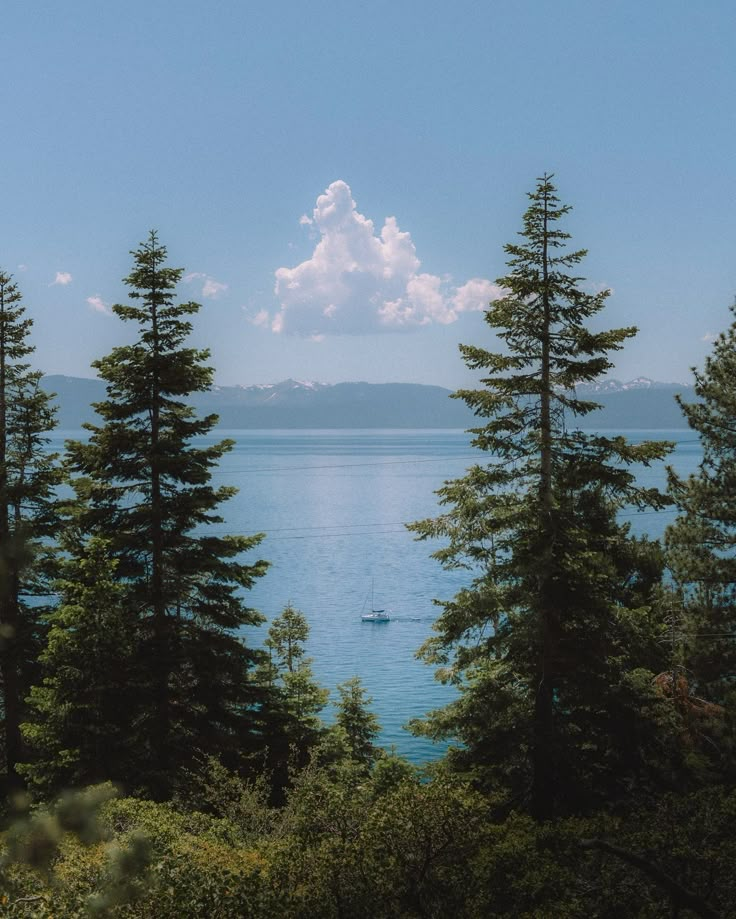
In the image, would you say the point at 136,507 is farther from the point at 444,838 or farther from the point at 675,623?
the point at 675,623

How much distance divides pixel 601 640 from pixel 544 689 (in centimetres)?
161

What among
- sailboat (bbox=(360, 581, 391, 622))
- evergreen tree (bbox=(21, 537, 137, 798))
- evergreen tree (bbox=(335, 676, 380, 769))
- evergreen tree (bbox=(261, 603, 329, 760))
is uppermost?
evergreen tree (bbox=(21, 537, 137, 798))

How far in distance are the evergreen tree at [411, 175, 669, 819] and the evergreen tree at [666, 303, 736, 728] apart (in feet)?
9.87

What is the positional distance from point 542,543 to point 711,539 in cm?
681

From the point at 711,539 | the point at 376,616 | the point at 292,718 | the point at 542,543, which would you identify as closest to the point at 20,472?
the point at 292,718

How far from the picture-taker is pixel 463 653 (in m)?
17.3

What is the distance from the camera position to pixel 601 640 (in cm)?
1700

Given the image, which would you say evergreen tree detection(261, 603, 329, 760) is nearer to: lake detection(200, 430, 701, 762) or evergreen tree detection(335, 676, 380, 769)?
evergreen tree detection(335, 676, 380, 769)

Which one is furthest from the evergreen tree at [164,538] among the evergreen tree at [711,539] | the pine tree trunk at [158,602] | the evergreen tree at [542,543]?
the evergreen tree at [711,539]

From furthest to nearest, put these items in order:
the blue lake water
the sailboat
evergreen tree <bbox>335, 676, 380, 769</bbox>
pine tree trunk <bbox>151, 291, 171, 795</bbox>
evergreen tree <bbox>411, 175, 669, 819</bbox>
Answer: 1. the sailboat
2. the blue lake water
3. evergreen tree <bbox>335, 676, 380, 769</bbox>
4. pine tree trunk <bbox>151, 291, 171, 795</bbox>
5. evergreen tree <bbox>411, 175, 669, 819</bbox>

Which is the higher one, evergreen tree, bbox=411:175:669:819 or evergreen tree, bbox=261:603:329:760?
evergreen tree, bbox=411:175:669:819

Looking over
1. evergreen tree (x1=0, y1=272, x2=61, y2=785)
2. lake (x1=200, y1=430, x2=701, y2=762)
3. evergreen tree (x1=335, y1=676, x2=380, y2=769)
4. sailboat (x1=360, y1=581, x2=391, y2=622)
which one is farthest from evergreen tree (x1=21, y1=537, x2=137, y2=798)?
sailboat (x1=360, y1=581, x2=391, y2=622)

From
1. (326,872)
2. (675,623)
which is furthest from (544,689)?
(326,872)

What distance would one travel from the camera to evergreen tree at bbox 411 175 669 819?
1662cm
